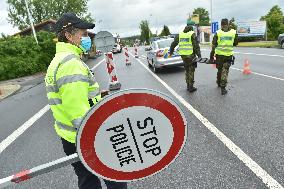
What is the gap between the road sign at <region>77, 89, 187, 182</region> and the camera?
1607mm

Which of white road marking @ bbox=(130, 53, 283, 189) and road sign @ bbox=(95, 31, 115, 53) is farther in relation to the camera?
road sign @ bbox=(95, 31, 115, 53)

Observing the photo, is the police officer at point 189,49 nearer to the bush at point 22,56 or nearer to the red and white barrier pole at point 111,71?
the red and white barrier pole at point 111,71

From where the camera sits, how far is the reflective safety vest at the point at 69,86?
7.00 feet

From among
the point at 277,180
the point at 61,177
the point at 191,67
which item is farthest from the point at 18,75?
the point at 277,180

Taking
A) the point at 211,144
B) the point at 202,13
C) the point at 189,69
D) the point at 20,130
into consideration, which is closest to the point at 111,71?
the point at 189,69

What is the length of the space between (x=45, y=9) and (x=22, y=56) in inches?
2192

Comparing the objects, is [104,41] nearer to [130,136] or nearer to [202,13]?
[130,136]

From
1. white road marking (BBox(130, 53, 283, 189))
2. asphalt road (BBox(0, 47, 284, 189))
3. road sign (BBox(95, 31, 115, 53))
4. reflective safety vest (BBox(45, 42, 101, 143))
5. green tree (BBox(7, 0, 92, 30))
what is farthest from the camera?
green tree (BBox(7, 0, 92, 30))

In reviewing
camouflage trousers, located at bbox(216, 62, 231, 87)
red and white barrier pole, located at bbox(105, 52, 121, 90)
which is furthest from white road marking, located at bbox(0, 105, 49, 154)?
camouflage trousers, located at bbox(216, 62, 231, 87)

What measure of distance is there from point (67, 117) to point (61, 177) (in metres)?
2.25

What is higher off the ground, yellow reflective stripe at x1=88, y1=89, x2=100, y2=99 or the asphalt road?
yellow reflective stripe at x1=88, y1=89, x2=100, y2=99

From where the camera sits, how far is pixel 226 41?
9.09m

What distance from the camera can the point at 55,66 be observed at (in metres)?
2.27

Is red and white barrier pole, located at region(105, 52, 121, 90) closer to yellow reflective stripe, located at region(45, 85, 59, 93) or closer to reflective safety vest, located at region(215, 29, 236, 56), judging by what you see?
reflective safety vest, located at region(215, 29, 236, 56)
